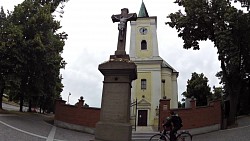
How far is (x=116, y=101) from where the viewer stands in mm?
7688

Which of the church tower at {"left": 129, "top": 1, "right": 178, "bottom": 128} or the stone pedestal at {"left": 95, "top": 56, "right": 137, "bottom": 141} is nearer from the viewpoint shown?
the stone pedestal at {"left": 95, "top": 56, "right": 137, "bottom": 141}

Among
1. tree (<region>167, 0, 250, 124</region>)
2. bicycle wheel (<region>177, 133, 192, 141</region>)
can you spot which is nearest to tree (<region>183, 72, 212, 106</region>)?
tree (<region>167, 0, 250, 124</region>)

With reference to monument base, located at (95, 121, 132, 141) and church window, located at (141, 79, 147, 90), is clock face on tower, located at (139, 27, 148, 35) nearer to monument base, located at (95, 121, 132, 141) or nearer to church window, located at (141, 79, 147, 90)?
church window, located at (141, 79, 147, 90)

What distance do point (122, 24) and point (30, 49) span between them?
42.0 ft

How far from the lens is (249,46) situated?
20719 millimetres

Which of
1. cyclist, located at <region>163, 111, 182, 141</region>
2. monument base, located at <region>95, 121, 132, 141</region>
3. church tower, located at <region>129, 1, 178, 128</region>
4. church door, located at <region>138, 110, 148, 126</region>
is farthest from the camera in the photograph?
church tower, located at <region>129, 1, 178, 128</region>

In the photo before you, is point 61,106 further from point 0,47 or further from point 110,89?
point 110,89

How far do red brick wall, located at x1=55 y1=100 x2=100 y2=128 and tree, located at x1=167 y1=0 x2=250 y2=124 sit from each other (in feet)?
33.1

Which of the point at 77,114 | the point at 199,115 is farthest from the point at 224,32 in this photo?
the point at 77,114

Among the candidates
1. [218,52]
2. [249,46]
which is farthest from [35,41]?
[249,46]

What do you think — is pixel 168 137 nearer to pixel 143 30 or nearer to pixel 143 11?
pixel 143 30

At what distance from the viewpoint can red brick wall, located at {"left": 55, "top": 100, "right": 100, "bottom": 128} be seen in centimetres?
2117

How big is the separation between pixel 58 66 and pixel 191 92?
27.8m

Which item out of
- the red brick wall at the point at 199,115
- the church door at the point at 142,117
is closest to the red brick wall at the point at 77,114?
the red brick wall at the point at 199,115
